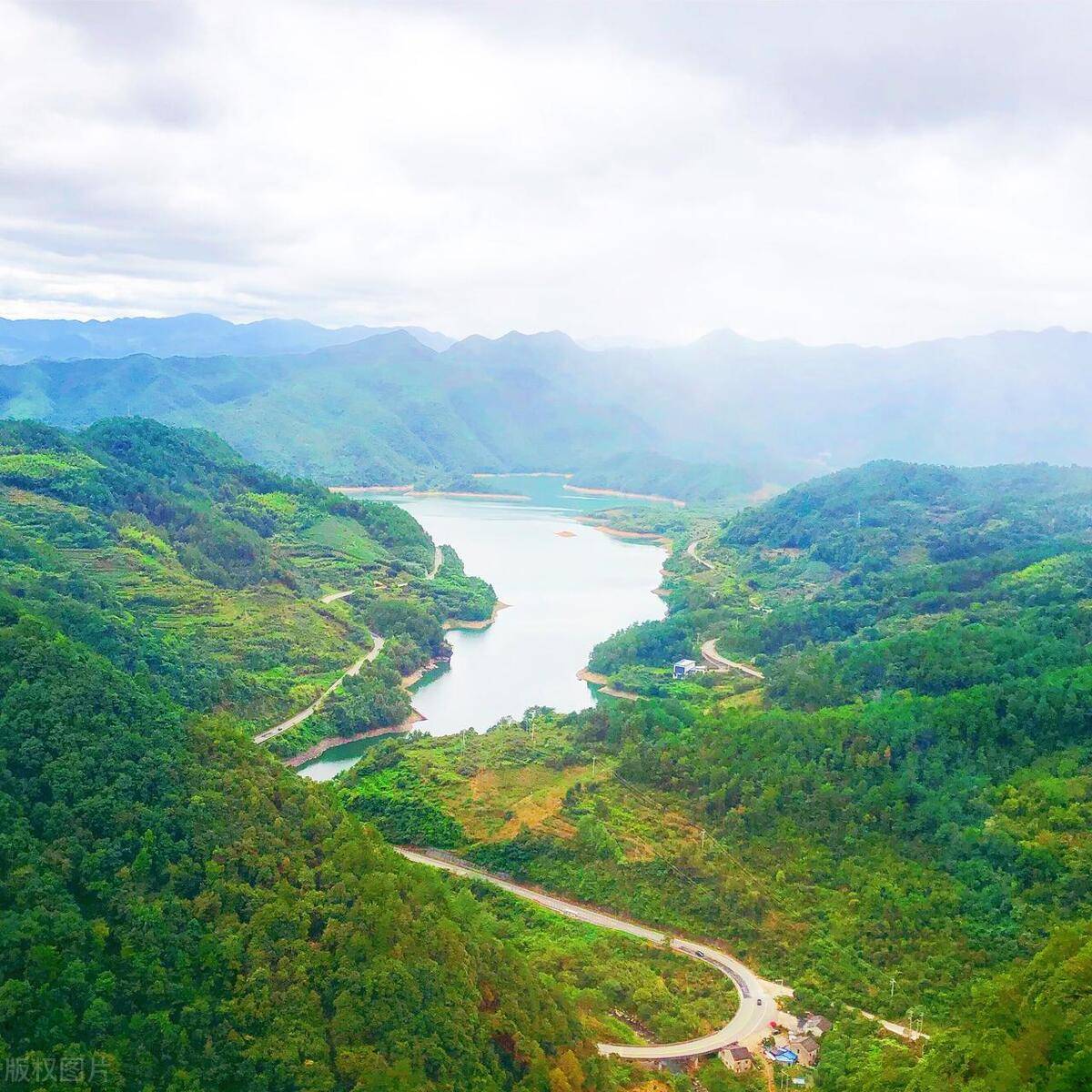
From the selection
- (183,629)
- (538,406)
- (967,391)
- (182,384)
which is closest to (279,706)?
(183,629)

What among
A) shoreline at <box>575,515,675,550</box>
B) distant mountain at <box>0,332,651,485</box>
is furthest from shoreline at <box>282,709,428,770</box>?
distant mountain at <box>0,332,651,485</box>

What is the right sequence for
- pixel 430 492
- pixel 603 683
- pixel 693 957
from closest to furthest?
pixel 693 957 < pixel 603 683 < pixel 430 492

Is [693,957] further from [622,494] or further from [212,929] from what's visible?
[622,494]

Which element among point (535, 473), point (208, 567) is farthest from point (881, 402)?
point (208, 567)

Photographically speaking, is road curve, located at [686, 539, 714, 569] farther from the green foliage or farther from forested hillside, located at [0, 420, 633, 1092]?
forested hillside, located at [0, 420, 633, 1092]

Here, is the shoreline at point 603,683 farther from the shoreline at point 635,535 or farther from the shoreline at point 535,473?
the shoreline at point 535,473

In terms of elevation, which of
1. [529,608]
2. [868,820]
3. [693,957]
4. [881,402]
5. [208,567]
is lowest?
[693,957]

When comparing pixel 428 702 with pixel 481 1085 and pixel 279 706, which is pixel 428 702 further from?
pixel 481 1085
